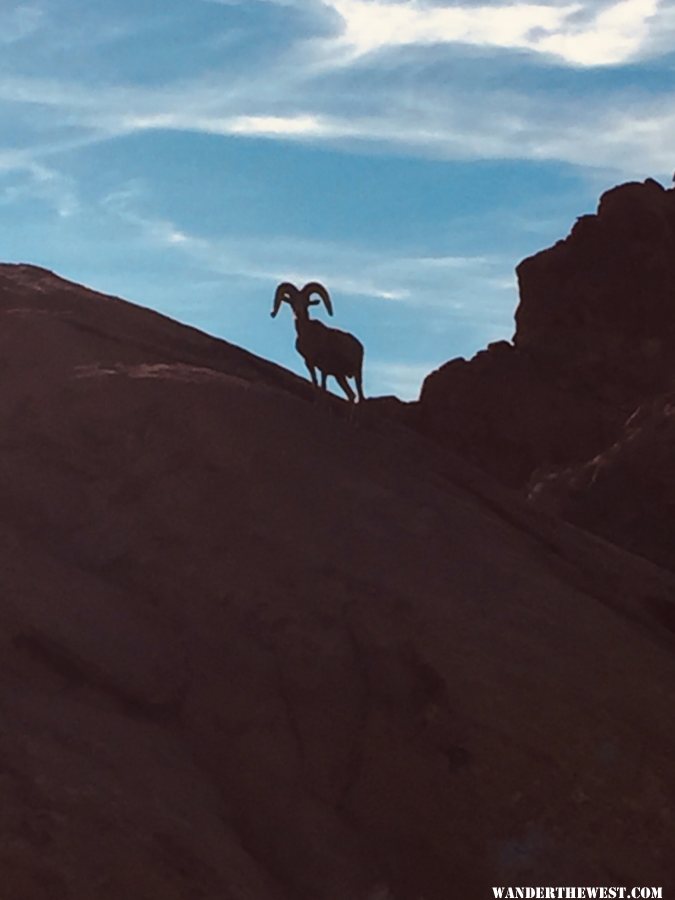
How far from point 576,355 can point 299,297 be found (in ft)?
82.5

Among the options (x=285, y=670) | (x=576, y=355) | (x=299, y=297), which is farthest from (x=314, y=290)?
(x=576, y=355)

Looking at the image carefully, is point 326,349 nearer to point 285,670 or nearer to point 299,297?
point 299,297

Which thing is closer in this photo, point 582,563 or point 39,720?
point 39,720

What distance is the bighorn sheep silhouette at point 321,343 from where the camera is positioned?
659 inches

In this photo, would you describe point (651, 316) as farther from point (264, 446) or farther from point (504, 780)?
point (504, 780)

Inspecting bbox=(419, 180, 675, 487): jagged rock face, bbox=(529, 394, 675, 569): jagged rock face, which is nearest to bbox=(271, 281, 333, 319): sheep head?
bbox=(529, 394, 675, 569): jagged rock face

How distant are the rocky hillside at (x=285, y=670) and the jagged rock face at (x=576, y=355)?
24.6 metres

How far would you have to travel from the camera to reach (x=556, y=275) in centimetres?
4184

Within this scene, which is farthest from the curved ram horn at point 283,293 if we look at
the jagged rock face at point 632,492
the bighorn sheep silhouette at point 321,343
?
the jagged rock face at point 632,492

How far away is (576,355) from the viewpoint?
40625 millimetres

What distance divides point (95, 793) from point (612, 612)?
6.35 metres

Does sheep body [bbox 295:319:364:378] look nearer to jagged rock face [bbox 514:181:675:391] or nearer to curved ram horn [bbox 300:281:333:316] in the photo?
curved ram horn [bbox 300:281:333:316]

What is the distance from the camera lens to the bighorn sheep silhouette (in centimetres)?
1673

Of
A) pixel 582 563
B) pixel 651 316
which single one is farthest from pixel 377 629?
pixel 651 316
